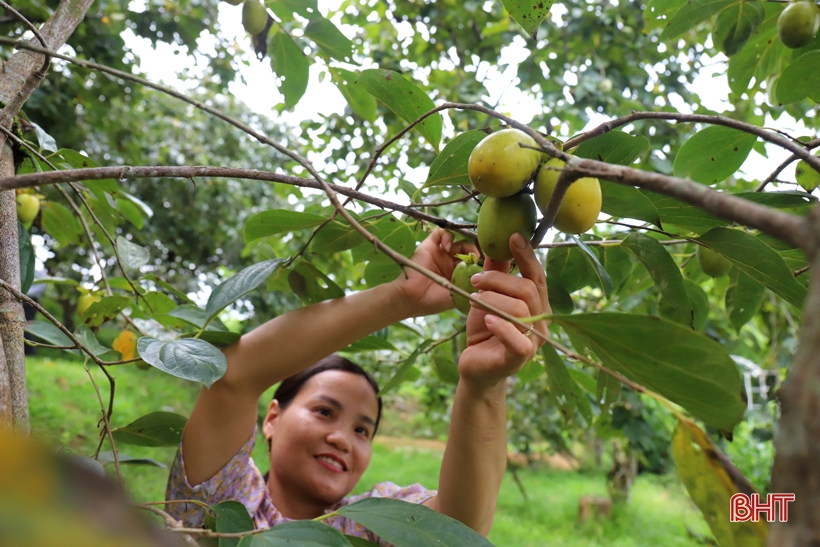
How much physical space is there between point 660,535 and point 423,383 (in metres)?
2.64

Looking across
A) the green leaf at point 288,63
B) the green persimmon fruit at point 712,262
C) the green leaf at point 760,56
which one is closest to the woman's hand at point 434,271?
the green persimmon fruit at point 712,262

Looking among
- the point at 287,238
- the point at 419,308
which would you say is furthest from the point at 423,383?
the point at 419,308

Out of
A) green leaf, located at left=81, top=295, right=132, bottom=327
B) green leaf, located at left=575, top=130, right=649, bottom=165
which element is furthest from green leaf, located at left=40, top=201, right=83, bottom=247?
green leaf, located at left=575, top=130, right=649, bottom=165

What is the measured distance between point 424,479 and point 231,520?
18.2ft

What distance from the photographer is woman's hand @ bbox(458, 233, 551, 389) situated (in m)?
0.75

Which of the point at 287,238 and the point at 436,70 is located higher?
the point at 436,70

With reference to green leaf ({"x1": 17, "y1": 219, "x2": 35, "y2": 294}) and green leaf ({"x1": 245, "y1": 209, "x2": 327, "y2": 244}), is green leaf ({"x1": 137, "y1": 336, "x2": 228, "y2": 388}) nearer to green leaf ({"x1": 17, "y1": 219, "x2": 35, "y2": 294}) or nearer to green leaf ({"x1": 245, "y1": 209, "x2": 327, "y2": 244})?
green leaf ({"x1": 245, "y1": 209, "x2": 327, "y2": 244})

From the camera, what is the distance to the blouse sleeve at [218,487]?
1183mm

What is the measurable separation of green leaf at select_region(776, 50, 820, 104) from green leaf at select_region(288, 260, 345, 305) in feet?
2.83

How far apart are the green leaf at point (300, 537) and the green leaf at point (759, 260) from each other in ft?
1.94

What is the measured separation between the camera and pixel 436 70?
3107 millimetres

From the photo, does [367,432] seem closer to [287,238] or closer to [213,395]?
[213,395]

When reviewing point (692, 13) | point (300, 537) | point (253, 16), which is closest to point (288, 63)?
point (253, 16)

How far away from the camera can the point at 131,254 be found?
1361 mm
